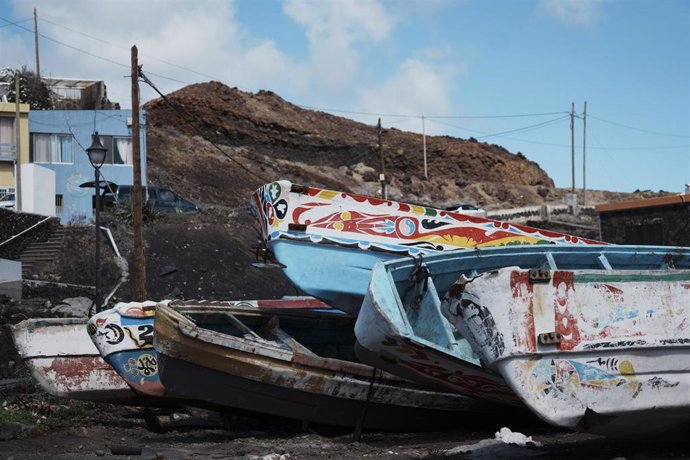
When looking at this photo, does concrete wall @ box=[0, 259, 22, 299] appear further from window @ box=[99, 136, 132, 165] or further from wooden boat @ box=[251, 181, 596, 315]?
wooden boat @ box=[251, 181, 596, 315]

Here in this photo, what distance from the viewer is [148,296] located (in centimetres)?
2592

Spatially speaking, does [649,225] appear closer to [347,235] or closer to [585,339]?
[347,235]

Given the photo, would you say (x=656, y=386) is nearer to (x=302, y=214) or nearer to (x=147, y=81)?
(x=302, y=214)

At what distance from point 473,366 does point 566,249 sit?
6.92 feet

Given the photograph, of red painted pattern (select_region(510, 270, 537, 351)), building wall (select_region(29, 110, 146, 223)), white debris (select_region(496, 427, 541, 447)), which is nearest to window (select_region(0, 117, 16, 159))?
building wall (select_region(29, 110, 146, 223))

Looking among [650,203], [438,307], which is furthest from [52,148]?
[438,307]

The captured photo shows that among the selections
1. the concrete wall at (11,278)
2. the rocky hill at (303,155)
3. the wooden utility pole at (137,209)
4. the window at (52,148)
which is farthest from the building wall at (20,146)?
the wooden utility pole at (137,209)

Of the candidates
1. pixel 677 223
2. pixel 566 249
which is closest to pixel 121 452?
pixel 566 249

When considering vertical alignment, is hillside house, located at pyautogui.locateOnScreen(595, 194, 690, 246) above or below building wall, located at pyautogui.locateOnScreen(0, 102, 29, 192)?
below

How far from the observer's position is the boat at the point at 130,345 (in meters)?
12.6

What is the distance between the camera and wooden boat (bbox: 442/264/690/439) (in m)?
7.96

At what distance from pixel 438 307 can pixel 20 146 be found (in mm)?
29264

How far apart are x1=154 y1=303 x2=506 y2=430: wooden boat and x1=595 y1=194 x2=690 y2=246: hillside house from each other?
51.2 ft

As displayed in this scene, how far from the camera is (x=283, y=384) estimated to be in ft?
38.3
